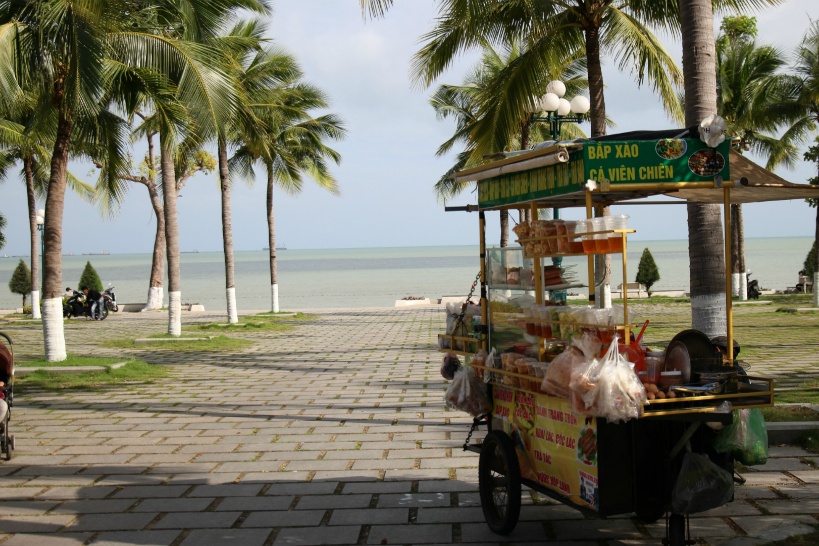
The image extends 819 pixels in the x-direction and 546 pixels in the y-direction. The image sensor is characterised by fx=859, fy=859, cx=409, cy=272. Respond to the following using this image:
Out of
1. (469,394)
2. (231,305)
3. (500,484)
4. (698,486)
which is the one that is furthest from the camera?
(231,305)

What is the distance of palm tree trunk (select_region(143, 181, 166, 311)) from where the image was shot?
32750 millimetres

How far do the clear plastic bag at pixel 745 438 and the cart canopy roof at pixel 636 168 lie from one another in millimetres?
1406

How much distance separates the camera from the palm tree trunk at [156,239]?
32.4 m

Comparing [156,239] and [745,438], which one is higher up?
[156,239]

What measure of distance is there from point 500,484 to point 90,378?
30.9 ft


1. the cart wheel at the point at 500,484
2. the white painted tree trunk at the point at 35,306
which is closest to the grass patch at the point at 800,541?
the cart wheel at the point at 500,484

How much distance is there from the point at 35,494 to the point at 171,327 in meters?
14.1

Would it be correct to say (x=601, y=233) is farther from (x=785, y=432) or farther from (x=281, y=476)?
(x=785, y=432)

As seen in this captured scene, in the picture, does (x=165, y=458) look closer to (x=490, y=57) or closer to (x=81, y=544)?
(x=81, y=544)

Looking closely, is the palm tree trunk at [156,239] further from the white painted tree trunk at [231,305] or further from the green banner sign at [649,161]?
the green banner sign at [649,161]

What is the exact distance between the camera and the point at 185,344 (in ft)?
63.4

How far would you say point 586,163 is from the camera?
16.4 ft

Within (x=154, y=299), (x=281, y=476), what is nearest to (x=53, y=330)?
(x=281, y=476)

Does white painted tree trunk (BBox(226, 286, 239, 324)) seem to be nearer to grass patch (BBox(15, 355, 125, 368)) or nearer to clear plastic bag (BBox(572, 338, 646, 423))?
grass patch (BBox(15, 355, 125, 368))
